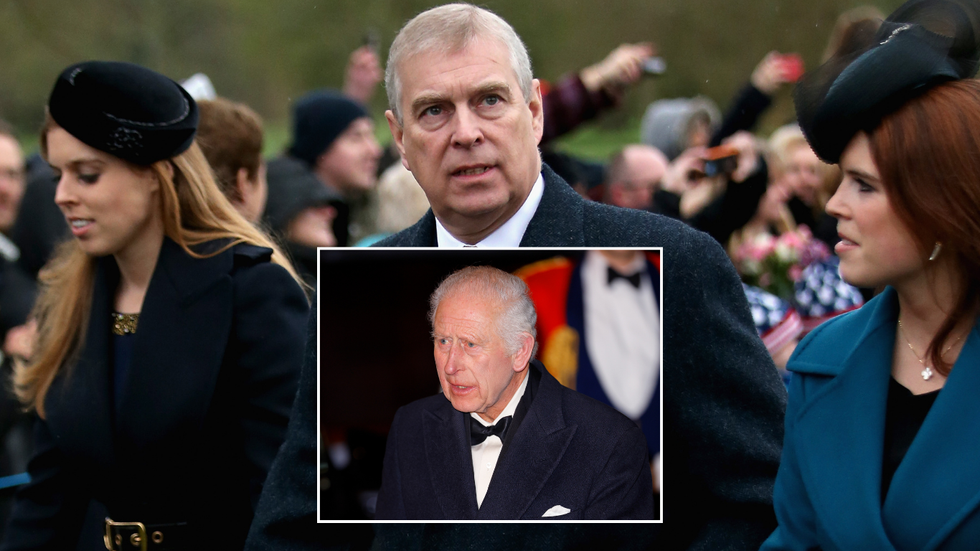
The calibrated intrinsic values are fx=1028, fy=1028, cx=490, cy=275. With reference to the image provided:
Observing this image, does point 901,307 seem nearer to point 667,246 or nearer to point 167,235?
point 667,246

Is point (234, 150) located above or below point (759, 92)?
below

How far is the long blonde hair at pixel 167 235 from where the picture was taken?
2703 mm

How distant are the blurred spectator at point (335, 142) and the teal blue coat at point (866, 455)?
318 centimetres

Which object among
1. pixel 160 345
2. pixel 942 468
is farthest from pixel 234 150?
pixel 942 468

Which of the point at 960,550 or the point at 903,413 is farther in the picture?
the point at 903,413

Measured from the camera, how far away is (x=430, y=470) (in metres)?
1.63

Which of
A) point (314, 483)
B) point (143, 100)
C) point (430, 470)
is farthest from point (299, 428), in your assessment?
point (143, 100)

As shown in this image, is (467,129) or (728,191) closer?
(467,129)

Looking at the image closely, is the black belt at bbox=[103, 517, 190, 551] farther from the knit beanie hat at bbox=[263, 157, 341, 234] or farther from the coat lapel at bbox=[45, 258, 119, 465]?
the knit beanie hat at bbox=[263, 157, 341, 234]

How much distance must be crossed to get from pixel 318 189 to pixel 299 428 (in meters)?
2.20

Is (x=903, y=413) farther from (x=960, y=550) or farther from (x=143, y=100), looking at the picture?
(x=143, y=100)

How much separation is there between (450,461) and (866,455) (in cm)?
67

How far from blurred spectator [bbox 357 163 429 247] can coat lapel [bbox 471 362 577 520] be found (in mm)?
2506

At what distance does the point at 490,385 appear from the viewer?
5.35ft
